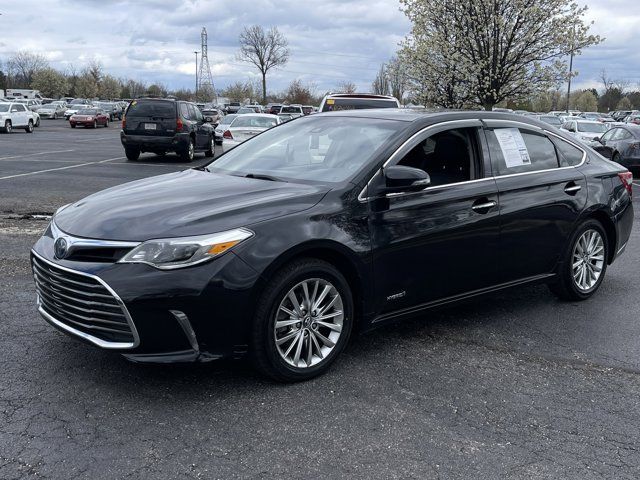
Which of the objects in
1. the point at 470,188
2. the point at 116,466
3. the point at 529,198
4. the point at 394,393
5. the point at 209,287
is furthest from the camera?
the point at 529,198

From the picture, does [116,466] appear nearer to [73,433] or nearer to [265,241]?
[73,433]

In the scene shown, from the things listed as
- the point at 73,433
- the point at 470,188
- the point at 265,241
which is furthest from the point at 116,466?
the point at 470,188

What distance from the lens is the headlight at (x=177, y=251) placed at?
3.46m

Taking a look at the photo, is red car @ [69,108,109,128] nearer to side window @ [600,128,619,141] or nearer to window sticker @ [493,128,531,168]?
side window @ [600,128,619,141]

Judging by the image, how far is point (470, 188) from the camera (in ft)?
15.4

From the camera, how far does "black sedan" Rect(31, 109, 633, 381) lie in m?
3.51

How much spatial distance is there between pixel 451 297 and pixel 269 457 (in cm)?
208

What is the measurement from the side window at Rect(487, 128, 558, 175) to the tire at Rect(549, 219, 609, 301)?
709 millimetres

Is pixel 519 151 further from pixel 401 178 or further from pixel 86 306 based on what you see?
pixel 86 306

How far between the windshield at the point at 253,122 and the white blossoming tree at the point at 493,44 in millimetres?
6944

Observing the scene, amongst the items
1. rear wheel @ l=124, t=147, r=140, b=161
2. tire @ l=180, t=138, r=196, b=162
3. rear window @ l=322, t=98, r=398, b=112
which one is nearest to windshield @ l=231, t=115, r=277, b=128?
tire @ l=180, t=138, r=196, b=162

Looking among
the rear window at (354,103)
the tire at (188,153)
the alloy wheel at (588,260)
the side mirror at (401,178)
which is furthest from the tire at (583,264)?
the tire at (188,153)

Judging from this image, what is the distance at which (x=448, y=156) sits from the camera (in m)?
4.78

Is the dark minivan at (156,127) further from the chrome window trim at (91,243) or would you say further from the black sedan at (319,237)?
the chrome window trim at (91,243)
